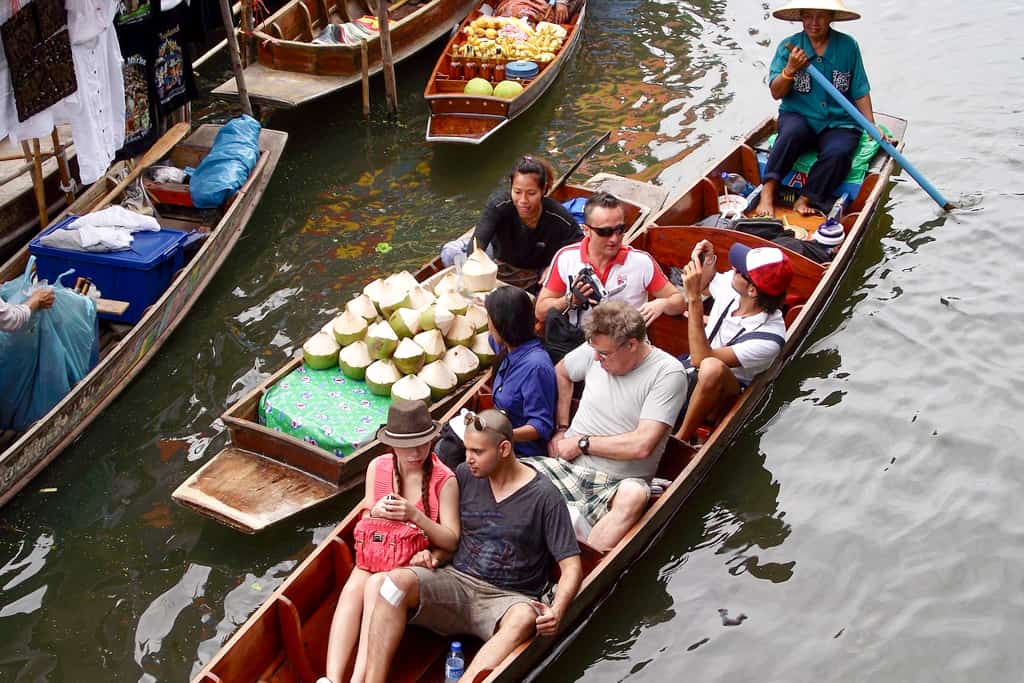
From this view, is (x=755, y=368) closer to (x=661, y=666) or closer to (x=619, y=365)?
(x=619, y=365)

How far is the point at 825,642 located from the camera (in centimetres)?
551

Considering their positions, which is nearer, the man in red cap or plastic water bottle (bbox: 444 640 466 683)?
plastic water bottle (bbox: 444 640 466 683)

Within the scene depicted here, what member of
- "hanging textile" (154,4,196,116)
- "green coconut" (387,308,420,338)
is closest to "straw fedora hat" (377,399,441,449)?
"green coconut" (387,308,420,338)

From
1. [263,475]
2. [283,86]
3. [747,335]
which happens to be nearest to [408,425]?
[263,475]

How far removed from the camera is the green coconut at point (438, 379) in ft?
21.4

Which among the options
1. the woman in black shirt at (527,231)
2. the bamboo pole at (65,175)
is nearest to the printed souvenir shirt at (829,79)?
the woman in black shirt at (527,231)

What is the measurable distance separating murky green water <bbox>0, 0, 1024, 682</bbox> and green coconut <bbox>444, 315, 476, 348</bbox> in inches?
50.9

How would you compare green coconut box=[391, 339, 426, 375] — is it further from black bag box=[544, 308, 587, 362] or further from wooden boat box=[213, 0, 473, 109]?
wooden boat box=[213, 0, 473, 109]

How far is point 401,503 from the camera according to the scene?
4.58 m

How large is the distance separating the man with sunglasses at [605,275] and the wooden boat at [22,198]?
4545 mm

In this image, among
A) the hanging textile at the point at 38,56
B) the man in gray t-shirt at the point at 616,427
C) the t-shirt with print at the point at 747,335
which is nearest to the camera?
the man in gray t-shirt at the point at 616,427

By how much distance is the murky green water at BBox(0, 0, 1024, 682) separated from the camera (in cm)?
555

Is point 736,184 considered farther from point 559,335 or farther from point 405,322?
point 405,322

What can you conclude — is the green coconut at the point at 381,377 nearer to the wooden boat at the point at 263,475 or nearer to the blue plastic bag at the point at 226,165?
the wooden boat at the point at 263,475
